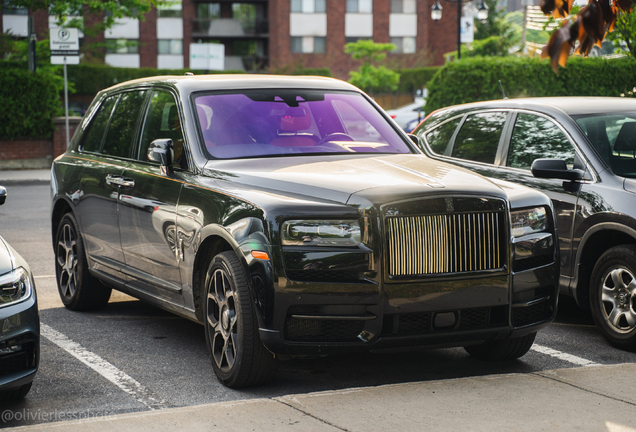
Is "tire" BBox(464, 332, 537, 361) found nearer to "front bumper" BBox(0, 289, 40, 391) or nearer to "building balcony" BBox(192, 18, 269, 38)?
"front bumper" BBox(0, 289, 40, 391)

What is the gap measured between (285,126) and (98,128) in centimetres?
217

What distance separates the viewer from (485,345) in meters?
5.55

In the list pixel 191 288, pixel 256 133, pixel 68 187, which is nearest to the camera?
pixel 191 288

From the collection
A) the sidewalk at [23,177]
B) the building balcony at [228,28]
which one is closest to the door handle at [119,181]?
the sidewalk at [23,177]

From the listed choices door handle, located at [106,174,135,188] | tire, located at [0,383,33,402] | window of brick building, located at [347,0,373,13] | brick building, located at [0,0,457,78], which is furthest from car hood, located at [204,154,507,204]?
Answer: window of brick building, located at [347,0,373,13]

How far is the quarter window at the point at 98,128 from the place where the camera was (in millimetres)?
7125

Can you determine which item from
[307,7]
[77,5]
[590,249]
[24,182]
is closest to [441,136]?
[590,249]

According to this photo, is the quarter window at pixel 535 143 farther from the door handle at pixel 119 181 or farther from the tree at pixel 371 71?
the tree at pixel 371 71

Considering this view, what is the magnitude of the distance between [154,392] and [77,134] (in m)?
3.39

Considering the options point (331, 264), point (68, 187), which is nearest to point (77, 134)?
point (68, 187)

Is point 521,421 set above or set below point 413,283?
below

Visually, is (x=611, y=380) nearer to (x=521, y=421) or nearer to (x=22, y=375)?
(x=521, y=421)

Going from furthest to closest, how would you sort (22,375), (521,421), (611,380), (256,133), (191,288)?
(256,133) < (191,288) < (611,380) < (22,375) < (521,421)

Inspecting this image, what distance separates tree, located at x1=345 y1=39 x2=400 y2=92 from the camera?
56.7m
